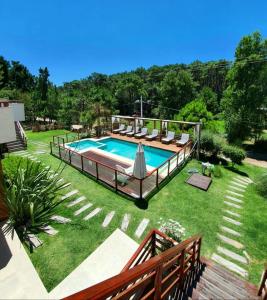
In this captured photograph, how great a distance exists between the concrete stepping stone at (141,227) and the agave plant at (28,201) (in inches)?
114

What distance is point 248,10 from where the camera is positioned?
1335 cm

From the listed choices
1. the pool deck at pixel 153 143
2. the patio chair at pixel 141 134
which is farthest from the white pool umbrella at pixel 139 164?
the patio chair at pixel 141 134

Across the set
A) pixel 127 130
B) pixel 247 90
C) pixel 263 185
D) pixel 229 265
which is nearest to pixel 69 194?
pixel 229 265

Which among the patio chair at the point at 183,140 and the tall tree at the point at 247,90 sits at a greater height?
the tall tree at the point at 247,90

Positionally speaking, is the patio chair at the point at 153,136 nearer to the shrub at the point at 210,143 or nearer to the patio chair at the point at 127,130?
the patio chair at the point at 127,130

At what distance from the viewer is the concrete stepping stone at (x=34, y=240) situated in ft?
17.1

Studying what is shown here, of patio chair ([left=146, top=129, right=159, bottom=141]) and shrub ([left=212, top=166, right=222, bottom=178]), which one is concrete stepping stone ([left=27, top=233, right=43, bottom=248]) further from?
patio chair ([left=146, top=129, right=159, bottom=141])

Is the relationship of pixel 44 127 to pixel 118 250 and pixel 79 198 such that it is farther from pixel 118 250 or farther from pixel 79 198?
pixel 118 250

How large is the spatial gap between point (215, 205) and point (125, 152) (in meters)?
8.60

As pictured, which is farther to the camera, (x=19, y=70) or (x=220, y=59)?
(x=220, y=59)

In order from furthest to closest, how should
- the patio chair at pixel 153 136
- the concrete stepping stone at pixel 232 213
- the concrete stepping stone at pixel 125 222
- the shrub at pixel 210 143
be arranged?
the patio chair at pixel 153 136 < the shrub at pixel 210 143 < the concrete stepping stone at pixel 232 213 < the concrete stepping stone at pixel 125 222

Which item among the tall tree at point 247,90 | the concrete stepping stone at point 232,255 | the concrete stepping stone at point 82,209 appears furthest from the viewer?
the tall tree at point 247,90

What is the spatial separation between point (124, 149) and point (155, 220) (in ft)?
31.3

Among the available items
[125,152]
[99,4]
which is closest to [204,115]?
[125,152]
